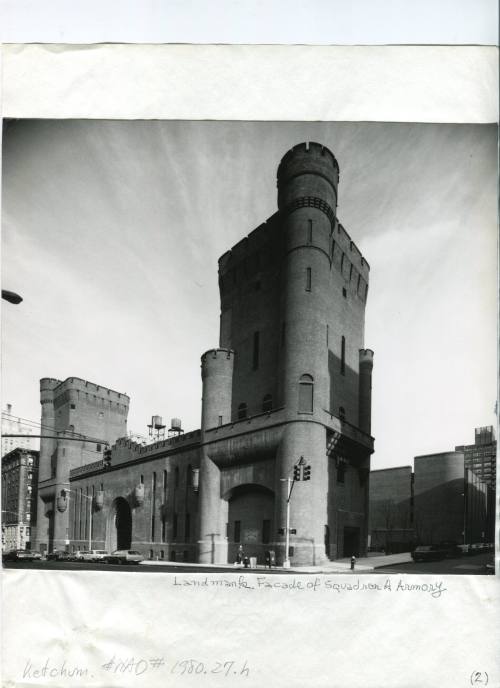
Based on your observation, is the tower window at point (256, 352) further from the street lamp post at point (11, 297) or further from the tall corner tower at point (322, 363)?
the street lamp post at point (11, 297)

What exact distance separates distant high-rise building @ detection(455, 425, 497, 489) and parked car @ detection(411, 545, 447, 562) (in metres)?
1.15

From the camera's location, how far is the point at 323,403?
1391cm

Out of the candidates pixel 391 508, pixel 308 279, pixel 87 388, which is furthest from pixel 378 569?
pixel 308 279

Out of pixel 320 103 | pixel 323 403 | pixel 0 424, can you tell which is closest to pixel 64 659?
pixel 0 424

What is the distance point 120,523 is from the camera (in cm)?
1786

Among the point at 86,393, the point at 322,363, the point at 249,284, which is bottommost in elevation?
the point at 86,393

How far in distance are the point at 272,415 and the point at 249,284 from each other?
491 centimetres

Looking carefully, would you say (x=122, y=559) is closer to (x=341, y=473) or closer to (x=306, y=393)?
(x=341, y=473)

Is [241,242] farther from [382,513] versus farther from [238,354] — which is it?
[382,513]

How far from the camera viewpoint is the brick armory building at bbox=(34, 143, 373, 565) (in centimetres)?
950

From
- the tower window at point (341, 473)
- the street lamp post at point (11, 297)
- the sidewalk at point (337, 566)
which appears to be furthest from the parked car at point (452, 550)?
the tower window at point (341, 473)

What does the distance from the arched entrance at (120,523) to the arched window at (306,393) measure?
5768mm

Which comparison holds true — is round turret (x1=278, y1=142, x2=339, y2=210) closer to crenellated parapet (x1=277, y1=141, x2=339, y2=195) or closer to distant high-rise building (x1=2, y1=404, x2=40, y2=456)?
crenellated parapet (x1=277, y1=141, x2=339, y2=195)

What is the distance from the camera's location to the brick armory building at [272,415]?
374 inches
